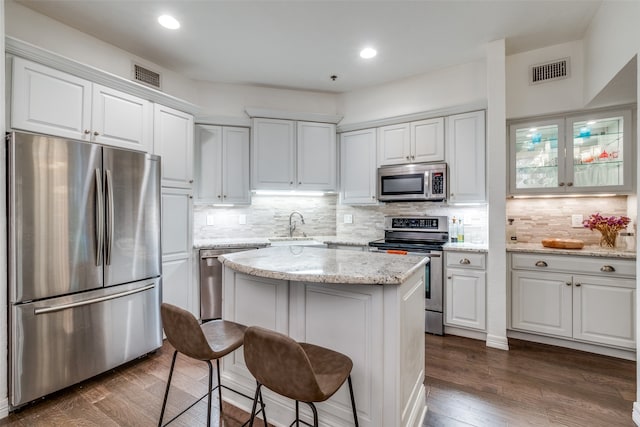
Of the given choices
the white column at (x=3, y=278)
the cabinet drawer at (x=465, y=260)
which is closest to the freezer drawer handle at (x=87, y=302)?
the white column at (x=3, y=278)

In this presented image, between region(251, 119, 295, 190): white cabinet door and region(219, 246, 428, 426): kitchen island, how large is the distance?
6.21 feet

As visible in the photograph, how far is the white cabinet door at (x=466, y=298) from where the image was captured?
2963mm

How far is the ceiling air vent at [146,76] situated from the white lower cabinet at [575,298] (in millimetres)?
4066

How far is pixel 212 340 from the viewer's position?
1.62 m

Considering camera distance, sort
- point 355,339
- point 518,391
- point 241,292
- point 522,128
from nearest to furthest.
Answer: point 355,339 < point 241,292 < point 518,391 < point 522,128

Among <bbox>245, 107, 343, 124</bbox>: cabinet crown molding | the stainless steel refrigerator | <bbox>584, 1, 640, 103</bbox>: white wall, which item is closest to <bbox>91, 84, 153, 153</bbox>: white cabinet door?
the stainless steel refrigerator

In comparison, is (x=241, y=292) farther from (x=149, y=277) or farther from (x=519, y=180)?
(x=519, y=180)

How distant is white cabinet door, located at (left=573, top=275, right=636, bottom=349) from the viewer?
8.25 ft

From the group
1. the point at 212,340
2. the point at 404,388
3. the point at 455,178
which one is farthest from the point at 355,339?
the point at 455,178

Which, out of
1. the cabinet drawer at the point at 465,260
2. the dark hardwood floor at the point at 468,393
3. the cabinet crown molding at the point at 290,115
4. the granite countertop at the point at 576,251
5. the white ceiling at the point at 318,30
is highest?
the white ceiling at the point at 318,30

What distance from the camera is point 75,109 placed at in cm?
229

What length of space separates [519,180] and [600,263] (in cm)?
100

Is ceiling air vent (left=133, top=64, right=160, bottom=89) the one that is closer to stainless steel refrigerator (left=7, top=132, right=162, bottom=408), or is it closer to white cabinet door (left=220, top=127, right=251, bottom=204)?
white cabinet door (left=220, top=127, right=251, bottom=204)

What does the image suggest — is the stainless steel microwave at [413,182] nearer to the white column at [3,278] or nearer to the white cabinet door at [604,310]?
the white cabinet door at [604,310]
